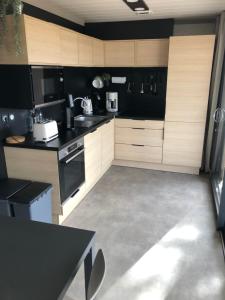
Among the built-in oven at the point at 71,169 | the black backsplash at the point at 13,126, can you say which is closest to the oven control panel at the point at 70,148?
the built-in oven at the point at 71,169

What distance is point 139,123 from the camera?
154 inches

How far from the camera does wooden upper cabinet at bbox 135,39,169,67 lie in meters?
3.71

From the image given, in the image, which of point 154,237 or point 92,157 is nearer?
point 154,237

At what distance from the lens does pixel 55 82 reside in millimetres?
2742

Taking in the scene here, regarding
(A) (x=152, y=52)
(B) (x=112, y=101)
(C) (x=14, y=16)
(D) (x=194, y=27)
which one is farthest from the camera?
(B) (x=112, y=101)

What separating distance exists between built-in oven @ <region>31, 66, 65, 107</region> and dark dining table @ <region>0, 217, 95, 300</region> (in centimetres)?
142

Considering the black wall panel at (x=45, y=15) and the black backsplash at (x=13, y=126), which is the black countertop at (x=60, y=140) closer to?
the black backsplash at (x=13, y=126)

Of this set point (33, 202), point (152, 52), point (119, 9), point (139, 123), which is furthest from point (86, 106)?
point (33, 202)

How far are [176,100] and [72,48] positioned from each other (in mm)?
1676

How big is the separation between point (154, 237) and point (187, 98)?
213 centimetres

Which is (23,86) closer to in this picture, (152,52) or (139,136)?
(139,136)

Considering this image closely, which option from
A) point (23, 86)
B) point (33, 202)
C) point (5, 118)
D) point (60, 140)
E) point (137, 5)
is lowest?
point (33, 202)

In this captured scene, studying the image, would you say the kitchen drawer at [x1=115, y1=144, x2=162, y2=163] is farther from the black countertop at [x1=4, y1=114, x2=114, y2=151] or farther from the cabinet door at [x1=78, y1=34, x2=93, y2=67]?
the cabinet door at [x1=78, y1=34, x2=93, y2=67]

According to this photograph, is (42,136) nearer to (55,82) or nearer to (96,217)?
(55,82)
